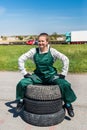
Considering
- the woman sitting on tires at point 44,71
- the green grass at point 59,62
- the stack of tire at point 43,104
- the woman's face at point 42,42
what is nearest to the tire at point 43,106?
the stack of tire at point 43,104

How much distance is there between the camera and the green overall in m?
4.56

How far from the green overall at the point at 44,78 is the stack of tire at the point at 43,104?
11 cm

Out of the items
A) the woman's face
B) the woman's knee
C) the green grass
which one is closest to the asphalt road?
the woman's knee

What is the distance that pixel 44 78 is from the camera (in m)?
4.74

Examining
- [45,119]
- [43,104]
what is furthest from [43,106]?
[45,119]

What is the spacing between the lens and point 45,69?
471cm

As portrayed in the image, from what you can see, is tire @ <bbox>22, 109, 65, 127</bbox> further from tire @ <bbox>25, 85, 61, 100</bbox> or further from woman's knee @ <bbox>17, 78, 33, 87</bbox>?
woman's knee @ <bbox>17, 78, 33, 87</bbox>

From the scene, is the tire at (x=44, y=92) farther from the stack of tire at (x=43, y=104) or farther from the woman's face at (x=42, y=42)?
the woman's face at (x=42, y=42)

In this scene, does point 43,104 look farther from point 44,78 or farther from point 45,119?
point 44,78

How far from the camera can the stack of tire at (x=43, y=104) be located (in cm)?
443

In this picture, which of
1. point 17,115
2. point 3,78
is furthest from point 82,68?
point 17,115

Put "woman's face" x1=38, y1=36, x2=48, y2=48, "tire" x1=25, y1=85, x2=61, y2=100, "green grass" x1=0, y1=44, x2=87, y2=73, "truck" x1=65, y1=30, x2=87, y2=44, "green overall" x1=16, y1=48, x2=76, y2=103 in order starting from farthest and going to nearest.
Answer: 1. "truck" x1=65, y1=30, x2=87, y2=44
2. "green grass" x1=0, y1=44, x2=87, y2=73
3. "woman's face" x1=38, y1=36, x2=48, y2=48
4. "green overall" x1=16, y1=48, x2=76, y2=103
5. "tire" x1=25, y1=85, x2=61, y2=100

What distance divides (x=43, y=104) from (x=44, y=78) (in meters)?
0.54

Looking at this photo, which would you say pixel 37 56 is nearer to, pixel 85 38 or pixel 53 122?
pixel 53 122
